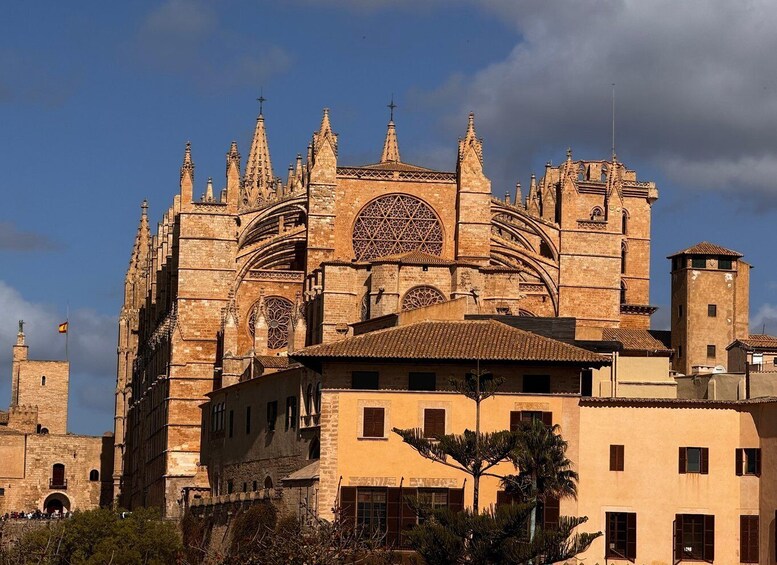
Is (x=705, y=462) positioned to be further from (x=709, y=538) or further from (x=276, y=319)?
(x=276, y=319)

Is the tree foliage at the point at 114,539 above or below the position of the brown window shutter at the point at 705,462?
below

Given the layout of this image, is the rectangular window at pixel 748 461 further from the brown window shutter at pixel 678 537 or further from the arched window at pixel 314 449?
the arched window at pixel 314 449

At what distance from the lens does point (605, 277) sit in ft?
278

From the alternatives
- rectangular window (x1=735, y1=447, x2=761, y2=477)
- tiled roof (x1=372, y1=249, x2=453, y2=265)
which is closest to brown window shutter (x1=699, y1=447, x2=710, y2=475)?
rectangular window (x1=735, y1=447, x2=761, y2=477)

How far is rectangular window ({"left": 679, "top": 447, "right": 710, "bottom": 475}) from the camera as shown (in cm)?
5309

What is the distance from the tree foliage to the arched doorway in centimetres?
4848

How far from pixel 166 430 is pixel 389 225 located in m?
12.6

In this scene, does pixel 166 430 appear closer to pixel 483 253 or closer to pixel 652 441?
pixel 483 253

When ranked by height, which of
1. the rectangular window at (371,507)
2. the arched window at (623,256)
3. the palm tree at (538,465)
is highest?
the arched window at (623,256)

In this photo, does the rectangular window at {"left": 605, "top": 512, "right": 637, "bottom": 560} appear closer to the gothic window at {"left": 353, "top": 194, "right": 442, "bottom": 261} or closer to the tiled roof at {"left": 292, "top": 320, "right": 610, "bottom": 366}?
the tiled roof at {"left": 292, "top": 320, "right": 610, "bottom": 366}

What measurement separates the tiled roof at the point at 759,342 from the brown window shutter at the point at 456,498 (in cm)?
2475

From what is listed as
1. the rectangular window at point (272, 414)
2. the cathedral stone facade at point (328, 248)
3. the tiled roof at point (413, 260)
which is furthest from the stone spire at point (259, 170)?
the rectangular window at point (272, 414)

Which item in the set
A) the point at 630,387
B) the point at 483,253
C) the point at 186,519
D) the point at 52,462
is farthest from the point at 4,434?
the point at 630,387

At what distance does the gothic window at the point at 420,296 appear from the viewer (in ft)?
246
